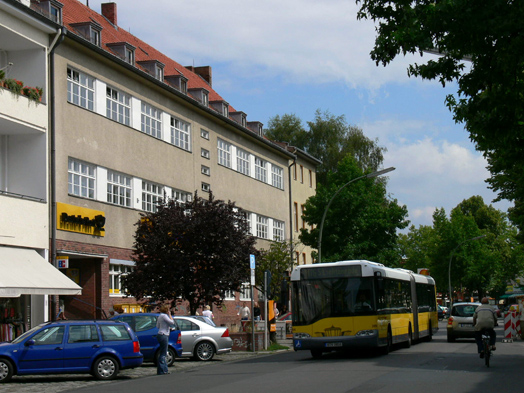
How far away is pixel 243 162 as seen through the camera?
50.2 metres

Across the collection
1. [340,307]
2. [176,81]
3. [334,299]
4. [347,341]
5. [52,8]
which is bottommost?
[347,341]

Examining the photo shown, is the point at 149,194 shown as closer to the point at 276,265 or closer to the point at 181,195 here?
the point at 181,195

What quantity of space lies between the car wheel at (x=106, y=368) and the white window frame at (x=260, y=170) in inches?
1335

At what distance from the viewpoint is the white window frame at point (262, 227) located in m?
51.6

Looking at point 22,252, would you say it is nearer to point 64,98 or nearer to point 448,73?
point 64,98

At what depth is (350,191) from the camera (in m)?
56.7

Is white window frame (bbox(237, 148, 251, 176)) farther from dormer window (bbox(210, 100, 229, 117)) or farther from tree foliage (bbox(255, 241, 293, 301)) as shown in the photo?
tree foliage (bbox(255, 241, 293, 301))

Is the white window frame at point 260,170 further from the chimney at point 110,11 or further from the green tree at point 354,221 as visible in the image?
the chimney at point 110,11

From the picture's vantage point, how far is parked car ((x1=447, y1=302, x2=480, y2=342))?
32250mm

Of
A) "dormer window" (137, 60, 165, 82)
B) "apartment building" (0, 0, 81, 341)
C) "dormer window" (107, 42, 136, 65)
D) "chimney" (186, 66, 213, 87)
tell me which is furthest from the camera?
"chimney" (186, 66, 213, 87)

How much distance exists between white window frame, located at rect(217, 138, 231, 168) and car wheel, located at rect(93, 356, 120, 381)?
27.2 m

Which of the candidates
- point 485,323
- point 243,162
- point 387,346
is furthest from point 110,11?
point 485,323

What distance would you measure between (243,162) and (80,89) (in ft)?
64.7

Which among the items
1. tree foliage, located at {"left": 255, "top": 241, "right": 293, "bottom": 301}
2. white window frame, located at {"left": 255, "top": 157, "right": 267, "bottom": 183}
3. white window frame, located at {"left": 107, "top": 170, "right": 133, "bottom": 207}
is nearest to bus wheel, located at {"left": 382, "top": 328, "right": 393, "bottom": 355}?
white window frame, located at {"left": 107, "top": 170, "right": 133, "bottom": 207}
